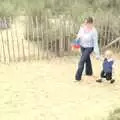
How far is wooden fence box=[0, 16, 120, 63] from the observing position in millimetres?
12648

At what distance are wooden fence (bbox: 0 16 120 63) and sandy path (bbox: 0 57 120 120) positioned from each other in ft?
1.72

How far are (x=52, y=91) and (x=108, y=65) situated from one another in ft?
4.85

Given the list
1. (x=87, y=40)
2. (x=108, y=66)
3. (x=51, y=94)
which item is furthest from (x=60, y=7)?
(x=51, y=94)

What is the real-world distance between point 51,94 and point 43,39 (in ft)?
11.1

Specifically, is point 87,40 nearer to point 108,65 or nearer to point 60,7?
point 108,65

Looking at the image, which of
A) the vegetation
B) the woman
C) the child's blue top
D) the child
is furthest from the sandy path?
the vegetation

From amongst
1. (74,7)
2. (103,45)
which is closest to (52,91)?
(103,45)

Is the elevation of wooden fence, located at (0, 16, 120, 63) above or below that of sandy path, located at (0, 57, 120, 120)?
above

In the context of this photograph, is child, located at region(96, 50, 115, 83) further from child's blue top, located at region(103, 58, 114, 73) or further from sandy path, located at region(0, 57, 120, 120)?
sandy path, located at region(0, 57, 120, 120)

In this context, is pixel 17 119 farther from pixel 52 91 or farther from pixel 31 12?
pixel 31 12

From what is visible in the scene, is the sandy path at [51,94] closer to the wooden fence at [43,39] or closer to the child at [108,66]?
the child at [108,66]

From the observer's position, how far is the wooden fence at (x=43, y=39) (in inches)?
498

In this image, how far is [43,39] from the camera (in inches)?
507

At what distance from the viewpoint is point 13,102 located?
30.4 ft
